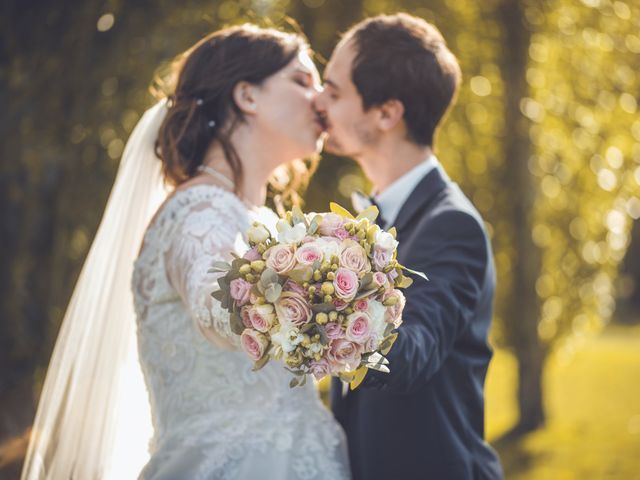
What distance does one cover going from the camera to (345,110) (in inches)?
130

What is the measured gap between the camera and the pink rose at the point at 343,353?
1.87 meters

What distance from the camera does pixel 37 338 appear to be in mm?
5574

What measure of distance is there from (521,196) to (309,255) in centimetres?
668

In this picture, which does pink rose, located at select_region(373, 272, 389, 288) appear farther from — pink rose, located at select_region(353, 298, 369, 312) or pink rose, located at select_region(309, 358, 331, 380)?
pink rose, located at select_region(309, 358, 331, 380)

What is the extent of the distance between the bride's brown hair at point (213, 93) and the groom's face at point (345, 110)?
22cm

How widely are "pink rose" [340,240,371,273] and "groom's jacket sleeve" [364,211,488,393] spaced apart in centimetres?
37

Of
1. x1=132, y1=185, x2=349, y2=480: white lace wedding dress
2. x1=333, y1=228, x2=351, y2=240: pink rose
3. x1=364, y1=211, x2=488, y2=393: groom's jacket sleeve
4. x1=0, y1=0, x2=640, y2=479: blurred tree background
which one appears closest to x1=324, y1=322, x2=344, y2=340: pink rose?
x1=333, y1=228, x2=351, y2=240: pink rose

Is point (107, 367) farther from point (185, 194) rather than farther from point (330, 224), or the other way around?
point (330, 224)

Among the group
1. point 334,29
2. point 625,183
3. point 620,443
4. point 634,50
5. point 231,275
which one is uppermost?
point 231,275

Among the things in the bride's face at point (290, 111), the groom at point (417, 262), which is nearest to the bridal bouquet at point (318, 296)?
the groom at point (417, 262)

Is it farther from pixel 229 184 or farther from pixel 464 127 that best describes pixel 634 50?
pixel 229 184

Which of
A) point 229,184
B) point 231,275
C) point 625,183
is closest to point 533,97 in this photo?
point 625,183

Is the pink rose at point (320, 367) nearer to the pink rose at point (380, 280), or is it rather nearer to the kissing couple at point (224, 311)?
the pink rose at point (380, 280)

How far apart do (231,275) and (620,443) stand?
728 cm
